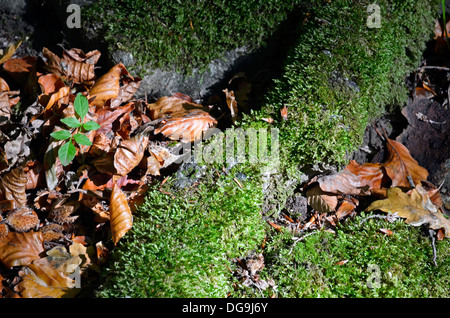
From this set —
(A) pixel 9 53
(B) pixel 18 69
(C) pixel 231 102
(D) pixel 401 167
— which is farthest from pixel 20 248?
(D) pixel 401 167

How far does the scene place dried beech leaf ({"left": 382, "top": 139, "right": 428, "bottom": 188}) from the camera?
300 centimetres

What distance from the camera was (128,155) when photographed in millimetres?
2660

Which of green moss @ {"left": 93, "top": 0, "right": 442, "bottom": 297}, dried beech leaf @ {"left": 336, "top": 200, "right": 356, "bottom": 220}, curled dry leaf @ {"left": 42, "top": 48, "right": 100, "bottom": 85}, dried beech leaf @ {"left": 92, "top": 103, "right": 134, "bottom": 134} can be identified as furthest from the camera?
curled dry leaf @ {"left": 42, "top": 48, "right": 100, "bottom": 85}

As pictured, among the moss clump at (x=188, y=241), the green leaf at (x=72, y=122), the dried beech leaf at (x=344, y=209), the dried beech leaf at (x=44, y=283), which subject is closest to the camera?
the moss clump at (x=188, y=241)

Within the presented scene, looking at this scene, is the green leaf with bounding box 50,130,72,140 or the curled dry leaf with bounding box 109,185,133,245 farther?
the green leaf with bounding box 50,130,72,140

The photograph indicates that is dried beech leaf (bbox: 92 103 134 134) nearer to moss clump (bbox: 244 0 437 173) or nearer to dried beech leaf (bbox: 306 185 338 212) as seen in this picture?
moss clump (bbox: 244 0 437 173)

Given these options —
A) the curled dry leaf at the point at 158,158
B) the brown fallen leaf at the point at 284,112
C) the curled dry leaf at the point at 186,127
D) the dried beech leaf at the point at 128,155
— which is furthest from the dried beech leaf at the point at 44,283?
the brown fallen leaf at the point at 284,112

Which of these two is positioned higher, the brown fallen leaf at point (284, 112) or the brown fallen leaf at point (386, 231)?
the brown fallen leaf at point (284, 112)

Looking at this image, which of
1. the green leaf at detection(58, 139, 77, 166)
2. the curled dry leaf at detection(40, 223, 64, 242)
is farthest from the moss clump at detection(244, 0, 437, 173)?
the curled dry leaf at detection(40, 223, 64, 242)

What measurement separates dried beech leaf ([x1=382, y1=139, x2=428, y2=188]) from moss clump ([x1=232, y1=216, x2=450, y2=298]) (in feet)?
1.65

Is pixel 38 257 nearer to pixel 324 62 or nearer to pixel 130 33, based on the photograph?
pixel 130 33

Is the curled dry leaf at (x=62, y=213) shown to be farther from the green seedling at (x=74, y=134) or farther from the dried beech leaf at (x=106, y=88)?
the dried beech leaf at (x=106, y=88)

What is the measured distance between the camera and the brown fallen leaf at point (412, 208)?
2.69 metres

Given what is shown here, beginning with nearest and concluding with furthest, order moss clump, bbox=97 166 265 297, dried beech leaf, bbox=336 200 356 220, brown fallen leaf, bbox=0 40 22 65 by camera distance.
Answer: moss clump, bbox=97 166 265 297 → dried beech leaf, bbox=336 200 356 220 → brown fallen leaf, bbox=0 40 22 65
